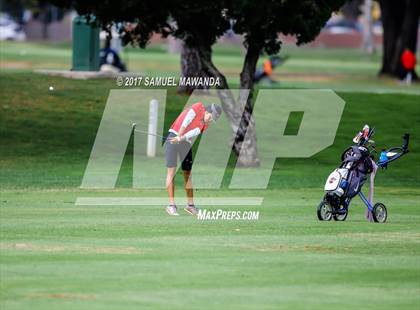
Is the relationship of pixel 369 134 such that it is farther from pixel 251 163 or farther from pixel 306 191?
pixel 251 163

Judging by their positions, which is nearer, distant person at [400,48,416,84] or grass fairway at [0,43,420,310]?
grass fairway at [0,43,420,310]

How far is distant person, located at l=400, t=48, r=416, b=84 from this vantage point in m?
54.3

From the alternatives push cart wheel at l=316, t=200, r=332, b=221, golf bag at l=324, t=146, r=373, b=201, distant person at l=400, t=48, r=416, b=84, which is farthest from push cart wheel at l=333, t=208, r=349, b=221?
distant person at l=400, t=48, r=416, b=84

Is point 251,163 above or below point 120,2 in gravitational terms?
below

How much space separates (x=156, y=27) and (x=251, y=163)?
4.13 metres

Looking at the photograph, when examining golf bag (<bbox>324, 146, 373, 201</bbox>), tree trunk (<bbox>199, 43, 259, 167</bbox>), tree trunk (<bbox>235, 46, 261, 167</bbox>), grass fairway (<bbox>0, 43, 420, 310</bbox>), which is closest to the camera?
grass fairway (<bbox>0, 43, 420, 310</bbox>)

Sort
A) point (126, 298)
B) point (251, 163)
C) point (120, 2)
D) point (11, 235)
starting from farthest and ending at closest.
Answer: point (251, 163) < point (120, 2) < point (11, 235) < point (126, 298)

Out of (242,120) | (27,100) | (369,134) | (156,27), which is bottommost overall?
(27,100)

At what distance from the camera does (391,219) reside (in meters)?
21.1

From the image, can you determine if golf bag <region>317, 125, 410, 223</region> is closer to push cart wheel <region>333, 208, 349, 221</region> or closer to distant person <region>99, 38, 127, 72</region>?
push cart wheel <region>333, 208, 349, 221</region>

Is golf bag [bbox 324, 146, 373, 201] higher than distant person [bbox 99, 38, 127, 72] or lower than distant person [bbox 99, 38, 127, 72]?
higher

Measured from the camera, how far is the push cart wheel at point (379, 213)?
20.3 metres

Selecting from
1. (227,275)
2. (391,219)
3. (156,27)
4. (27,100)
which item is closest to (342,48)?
(27,100)

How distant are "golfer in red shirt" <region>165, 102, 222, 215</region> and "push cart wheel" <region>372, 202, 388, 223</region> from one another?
295cm
